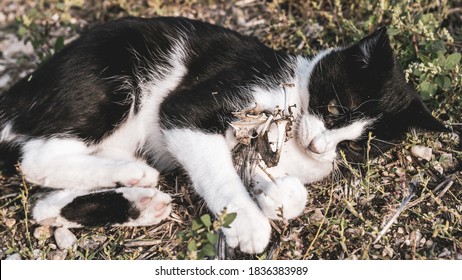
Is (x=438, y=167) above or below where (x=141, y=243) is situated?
above

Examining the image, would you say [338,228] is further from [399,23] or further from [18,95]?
[18,95]

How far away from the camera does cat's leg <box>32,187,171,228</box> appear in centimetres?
226

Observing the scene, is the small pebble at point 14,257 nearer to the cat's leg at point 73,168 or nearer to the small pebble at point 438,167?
the cat's leg at point 73,168

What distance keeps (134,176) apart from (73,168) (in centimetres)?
28

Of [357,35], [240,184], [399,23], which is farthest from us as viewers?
[357,35]

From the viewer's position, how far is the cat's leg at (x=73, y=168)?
2371 mm

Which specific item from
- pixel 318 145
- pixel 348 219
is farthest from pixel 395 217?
pixel 318 145

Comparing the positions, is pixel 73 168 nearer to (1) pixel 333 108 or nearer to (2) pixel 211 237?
(2) pixel 211 237

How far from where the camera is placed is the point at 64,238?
7.64 ft

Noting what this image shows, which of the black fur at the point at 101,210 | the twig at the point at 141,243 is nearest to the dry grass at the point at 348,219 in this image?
the twig at the point at 141,243

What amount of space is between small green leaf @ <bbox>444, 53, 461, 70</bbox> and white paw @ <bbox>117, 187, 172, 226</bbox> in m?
1.55

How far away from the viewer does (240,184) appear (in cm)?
229
